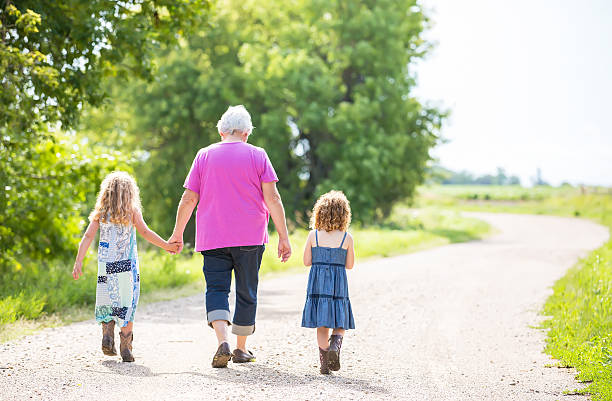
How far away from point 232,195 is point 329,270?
111 centimetres

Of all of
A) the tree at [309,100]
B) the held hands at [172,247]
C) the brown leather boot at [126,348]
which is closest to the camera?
the brown leather boot at [126,348]

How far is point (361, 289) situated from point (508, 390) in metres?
6.18

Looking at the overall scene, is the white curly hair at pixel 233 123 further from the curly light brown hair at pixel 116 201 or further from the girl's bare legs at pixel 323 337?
the girl's bare legs at pixel 323 337

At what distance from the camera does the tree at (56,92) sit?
10773mm

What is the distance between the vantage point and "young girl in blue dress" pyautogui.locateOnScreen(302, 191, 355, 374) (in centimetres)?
627

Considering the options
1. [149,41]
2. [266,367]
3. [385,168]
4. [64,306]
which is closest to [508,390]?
[266,367]

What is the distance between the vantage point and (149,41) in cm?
1243

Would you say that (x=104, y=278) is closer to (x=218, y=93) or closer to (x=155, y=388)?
(x=155, y=388)

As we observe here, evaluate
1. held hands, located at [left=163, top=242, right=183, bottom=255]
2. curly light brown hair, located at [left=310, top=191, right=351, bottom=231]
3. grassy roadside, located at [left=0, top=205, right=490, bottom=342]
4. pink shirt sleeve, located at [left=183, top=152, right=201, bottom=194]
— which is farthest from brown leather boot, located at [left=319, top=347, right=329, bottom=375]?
grassy roadside, located at [left=0, top=205, right=490, bottom=342]

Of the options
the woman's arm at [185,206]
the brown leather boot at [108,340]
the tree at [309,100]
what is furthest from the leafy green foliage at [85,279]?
the tree at [309,100]

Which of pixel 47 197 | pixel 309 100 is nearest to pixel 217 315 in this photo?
pixel 47 197

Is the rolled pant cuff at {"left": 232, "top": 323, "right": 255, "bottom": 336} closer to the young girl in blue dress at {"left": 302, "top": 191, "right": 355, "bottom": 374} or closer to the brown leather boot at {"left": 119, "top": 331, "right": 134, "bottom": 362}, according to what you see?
the young girl in blue dress at {"left": 302, "top": 191, "right": 355, "bottom": 374}

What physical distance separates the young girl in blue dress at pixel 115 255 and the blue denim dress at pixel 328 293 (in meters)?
1.63

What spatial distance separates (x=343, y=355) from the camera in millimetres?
7098
